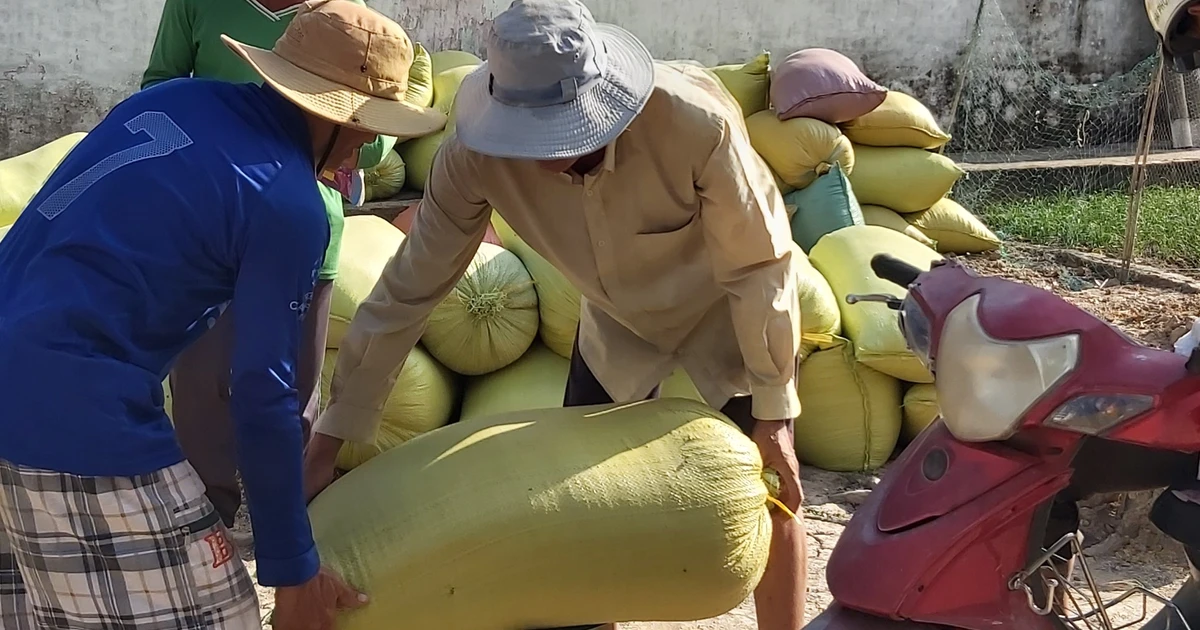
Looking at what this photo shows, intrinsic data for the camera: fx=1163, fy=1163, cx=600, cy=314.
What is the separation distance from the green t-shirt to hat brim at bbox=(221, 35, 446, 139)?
2.64 ft

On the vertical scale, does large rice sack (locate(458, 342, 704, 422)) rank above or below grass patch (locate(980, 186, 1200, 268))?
above

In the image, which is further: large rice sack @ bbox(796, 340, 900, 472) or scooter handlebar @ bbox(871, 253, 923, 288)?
large rice sack @ bbox(796, 340, 900, 472)

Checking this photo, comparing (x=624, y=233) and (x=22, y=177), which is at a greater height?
(x=624, y=233)

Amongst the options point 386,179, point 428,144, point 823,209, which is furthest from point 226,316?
point 823,209

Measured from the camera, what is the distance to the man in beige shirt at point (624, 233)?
1.71m

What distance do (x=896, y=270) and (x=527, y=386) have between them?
171cm

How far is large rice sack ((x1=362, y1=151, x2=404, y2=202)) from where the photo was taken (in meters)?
4.47

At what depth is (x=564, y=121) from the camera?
1688mm

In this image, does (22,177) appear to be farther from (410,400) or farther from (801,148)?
(801,148)

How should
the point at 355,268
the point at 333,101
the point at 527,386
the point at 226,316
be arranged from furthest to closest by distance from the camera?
the point at 527,386, the point at 355,268, the point at 226,316, the point at 333,101

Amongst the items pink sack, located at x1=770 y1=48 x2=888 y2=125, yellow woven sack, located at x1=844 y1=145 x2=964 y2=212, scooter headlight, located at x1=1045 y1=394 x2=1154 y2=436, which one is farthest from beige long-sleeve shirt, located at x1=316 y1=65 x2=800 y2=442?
yellow woven sack, located at x1=844 y1=145 x2=964 y2=212

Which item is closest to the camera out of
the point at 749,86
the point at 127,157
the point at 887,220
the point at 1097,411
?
the point at 1097,411

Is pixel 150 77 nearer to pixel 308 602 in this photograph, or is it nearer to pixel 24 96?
pixel 308 602

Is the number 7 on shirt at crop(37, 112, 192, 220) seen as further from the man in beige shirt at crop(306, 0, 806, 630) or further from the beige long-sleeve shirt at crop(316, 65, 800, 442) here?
the beige long-sleeve shirt at crop(316, 65, 800, 442)
